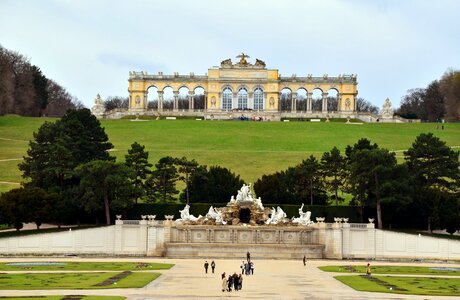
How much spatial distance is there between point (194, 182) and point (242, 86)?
223 ft

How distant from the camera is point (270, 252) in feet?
191

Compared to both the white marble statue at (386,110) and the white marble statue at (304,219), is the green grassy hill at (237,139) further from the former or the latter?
the white marble statue at (304,219)

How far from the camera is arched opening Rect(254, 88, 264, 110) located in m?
136

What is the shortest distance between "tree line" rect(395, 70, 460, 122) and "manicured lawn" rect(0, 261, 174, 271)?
272 feet

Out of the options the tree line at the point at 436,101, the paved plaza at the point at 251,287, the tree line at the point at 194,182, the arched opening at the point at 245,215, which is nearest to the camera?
the paved plaza at the point at 251,287

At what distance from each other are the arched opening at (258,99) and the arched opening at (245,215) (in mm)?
73710

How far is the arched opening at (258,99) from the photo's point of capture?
13562cm

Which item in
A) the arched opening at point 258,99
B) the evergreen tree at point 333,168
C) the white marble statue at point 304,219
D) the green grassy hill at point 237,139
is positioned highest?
the arched opening at point 258,99

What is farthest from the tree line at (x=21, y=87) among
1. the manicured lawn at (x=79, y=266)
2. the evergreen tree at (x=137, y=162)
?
the manicured lawn at (x=79, y=266)

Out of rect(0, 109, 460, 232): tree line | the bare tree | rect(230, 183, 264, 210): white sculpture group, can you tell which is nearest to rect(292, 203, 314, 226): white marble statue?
rect(230, 183, 264, 210): white sculpture group

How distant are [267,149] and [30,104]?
2048 inches

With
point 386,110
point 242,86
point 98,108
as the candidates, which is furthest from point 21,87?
point 386,110

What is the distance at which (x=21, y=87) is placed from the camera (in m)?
127

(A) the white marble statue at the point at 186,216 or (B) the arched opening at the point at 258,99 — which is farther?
(B) the arched opening at the point at 258,99
